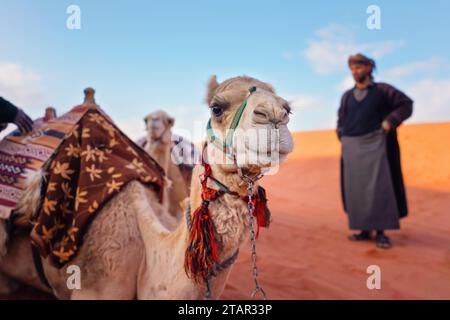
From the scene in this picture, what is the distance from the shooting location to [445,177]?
12.2 meters

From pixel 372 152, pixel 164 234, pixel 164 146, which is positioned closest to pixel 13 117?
pixel 164 234

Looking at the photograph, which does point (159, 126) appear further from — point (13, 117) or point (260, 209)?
point (260, 209)

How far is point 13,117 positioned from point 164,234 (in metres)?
1.98

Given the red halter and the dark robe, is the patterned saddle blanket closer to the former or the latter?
the red halter

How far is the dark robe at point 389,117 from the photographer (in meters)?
5.03

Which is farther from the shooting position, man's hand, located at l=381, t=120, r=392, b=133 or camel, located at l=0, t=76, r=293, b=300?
man's hand, located at l=381, t=120, r=392, b=133

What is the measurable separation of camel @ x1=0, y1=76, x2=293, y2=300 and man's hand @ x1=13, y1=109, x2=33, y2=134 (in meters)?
1.00

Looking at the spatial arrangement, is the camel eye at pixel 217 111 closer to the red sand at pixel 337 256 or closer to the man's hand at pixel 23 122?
the man's hand at pixel 23 122

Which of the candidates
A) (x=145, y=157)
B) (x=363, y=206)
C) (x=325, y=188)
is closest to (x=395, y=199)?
(x=363, y=206)

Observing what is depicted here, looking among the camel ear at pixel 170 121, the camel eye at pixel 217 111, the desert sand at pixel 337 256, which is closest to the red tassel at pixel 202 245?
the camel eye at pixel 217 111

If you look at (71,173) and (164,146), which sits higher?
(164,146)

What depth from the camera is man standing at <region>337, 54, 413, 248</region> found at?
5188mm

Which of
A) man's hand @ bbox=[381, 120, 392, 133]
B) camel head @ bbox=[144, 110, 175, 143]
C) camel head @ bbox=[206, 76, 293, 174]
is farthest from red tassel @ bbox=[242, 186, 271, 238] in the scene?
man's hand @ bbox=[381, 120, 392, 133]

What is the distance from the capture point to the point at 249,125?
1387 millimetres
